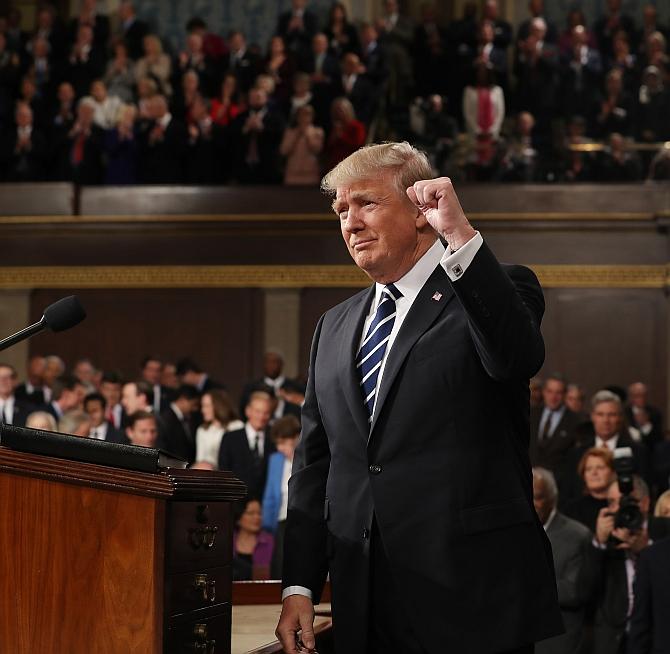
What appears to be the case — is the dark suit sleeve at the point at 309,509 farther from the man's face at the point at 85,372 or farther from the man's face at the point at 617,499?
the man's face at the point at 85,372

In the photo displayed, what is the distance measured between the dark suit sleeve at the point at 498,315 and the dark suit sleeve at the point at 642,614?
2309 mm

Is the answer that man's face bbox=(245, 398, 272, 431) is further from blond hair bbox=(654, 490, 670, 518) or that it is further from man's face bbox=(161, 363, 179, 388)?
blond hair bbox=(654, 490, 670, 518)

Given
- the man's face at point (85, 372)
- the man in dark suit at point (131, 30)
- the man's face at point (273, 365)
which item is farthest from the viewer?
the man in dark suit at point (131, 30)

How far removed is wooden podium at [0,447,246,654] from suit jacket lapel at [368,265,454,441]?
42cm

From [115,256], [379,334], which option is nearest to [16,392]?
[115,256]

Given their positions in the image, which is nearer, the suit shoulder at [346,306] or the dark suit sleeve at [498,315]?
the dark suit sleeve at [498,315]

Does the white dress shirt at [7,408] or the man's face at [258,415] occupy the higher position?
the man's face at [258,415]

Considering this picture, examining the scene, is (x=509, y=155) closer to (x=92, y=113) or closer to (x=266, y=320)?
(x=266, y=320)

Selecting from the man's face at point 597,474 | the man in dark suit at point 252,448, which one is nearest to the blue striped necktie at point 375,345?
the man's face at point 597,474

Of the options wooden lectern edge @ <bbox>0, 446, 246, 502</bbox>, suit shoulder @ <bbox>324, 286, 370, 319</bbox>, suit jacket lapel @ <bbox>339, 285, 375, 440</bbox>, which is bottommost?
wooden lectern edge @ <bbox>0, 446, 246, 502</bbox>

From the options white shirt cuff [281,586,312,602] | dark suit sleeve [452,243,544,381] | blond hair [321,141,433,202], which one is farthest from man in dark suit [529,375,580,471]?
dark suit sleeve [452,243,544,381]

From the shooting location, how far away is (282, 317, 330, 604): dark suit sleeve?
8.38ft

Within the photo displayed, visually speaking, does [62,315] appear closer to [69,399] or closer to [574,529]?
[574,529]

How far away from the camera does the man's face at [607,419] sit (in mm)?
7281
